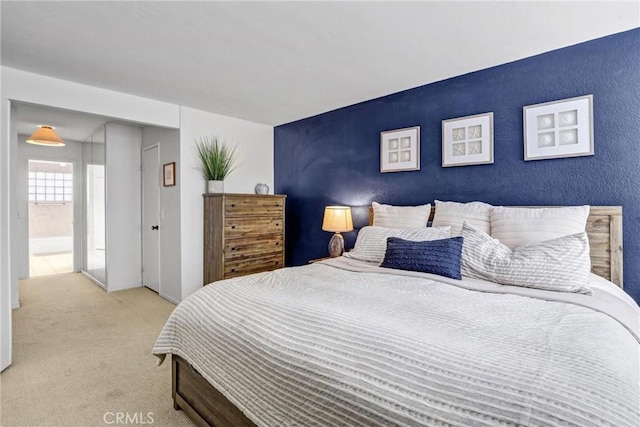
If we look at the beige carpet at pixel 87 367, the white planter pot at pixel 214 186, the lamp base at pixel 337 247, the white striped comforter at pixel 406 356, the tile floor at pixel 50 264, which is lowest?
the beige carpet at pixel 87 367

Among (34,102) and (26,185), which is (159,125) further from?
(26,185)

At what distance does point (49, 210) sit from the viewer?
7707 mm

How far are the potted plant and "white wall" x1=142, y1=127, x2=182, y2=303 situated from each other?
11.1 inches

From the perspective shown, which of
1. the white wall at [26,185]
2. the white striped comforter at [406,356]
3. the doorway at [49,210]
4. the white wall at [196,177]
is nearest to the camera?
the white striped comforter at [406,356]

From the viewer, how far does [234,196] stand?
3.66 metres

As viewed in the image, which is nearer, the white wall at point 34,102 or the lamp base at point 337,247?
the white wall at point 34,102

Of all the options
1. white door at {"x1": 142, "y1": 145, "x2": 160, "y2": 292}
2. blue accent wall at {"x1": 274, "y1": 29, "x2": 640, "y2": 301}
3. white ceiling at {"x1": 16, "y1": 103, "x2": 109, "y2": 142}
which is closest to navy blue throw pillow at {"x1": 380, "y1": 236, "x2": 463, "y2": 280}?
blue accent wall at {"x1": 274, "y1": 29, "x2": 640, "y2": 301}

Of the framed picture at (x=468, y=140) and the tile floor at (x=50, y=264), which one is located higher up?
the framed picture at (x=468, y=140)

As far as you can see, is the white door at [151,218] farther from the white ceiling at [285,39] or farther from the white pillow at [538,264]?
the white pillow at [538,264]

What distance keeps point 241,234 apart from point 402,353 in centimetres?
301

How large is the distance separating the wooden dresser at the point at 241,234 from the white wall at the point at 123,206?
1.51 metres

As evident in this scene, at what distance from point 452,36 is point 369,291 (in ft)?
6.06

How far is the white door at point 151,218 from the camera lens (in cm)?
428

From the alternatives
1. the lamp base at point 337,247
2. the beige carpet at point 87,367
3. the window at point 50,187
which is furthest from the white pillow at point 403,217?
the window at point 50,187
